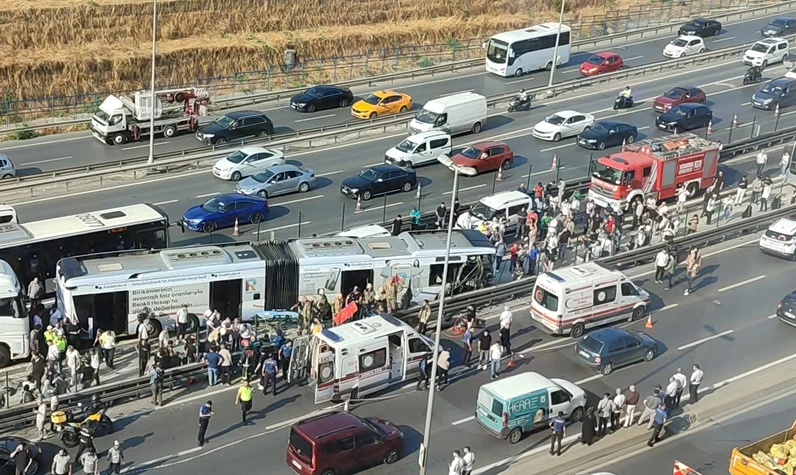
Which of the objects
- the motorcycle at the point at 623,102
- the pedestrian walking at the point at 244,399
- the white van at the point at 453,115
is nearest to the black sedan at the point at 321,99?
the white van at the point at 453,115

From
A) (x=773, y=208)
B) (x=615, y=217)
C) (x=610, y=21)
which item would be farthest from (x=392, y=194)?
(x=610, y=21)

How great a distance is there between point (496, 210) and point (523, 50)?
24.5m

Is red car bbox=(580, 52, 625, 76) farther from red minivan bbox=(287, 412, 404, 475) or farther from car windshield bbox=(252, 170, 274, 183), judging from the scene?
red minivan bbox=(287, 412, 404, 475)

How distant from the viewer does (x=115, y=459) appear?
84.7 ft

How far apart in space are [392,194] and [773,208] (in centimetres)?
1571

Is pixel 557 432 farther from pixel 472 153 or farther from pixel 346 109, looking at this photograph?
pixel 346 109

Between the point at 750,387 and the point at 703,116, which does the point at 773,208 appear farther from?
the point at 750,387

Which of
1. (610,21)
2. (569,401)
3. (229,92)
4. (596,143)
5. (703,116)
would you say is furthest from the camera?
(610,21)

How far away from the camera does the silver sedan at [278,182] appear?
44.2m

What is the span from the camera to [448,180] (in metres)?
47.7

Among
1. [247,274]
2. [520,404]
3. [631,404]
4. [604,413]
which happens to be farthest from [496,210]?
[520,404]

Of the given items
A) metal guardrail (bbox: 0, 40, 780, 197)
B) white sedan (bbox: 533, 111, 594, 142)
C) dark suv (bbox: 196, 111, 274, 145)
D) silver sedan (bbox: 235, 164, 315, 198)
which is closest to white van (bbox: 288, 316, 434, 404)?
silver sedan (bbox: 235, 164, 315, 198)

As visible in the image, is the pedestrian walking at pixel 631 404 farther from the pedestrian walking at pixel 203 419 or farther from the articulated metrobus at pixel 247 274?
the pedestrian walking at pixel 203 419

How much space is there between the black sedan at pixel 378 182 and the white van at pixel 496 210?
4460mm
